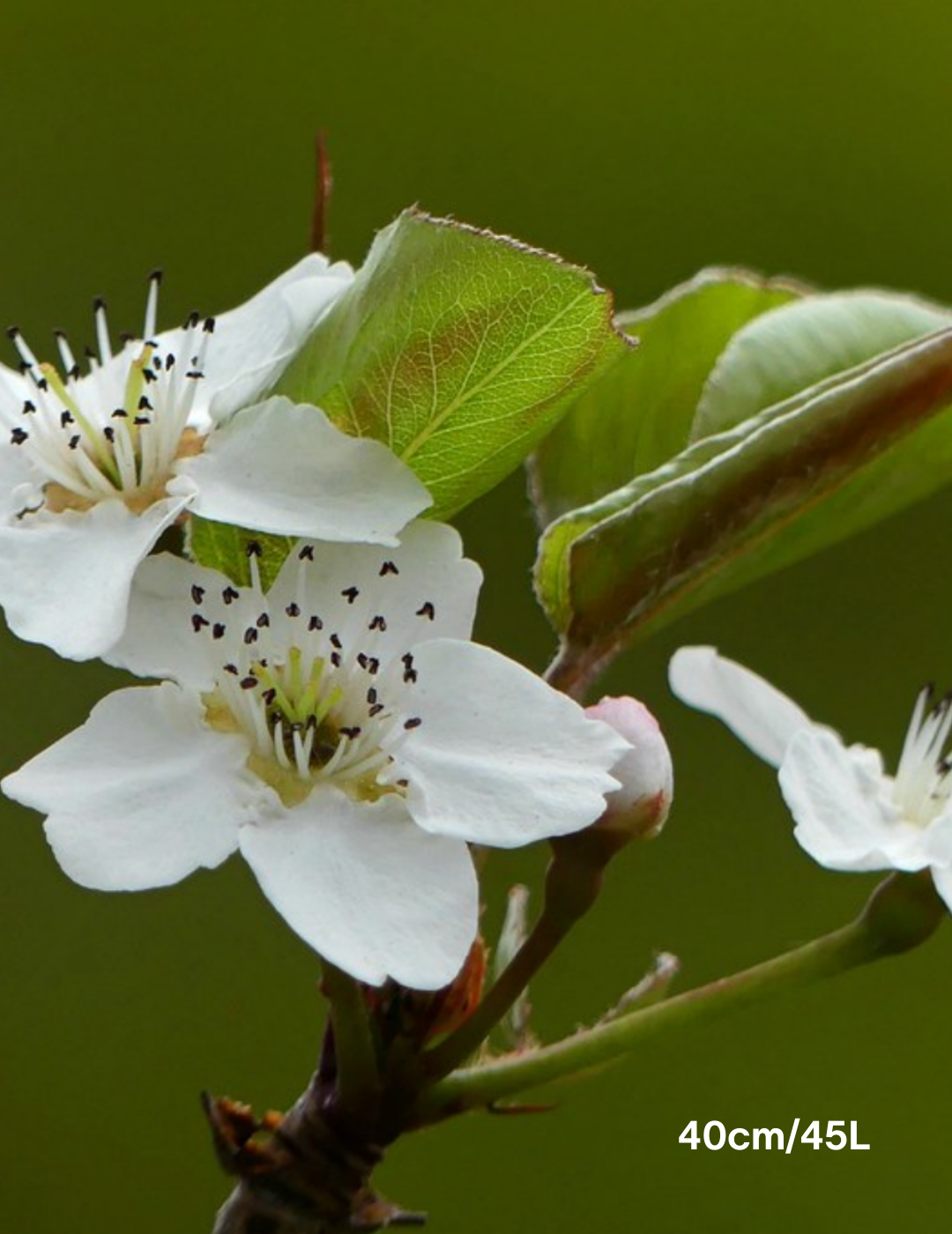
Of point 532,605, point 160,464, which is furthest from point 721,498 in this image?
point 532,605

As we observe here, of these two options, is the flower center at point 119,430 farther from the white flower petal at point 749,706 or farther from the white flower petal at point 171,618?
the white flower petal at point 749,706

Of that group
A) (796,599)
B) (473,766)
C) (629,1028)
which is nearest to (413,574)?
(473,766)

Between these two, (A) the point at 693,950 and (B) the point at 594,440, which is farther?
(A) the point at 693,950

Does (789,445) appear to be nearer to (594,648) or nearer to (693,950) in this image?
(594,648)

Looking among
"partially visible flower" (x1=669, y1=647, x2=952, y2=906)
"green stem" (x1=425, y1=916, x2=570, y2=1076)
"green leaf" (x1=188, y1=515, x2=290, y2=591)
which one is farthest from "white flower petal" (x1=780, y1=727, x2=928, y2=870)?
"green leaf" (x1=188, y1=515, x2=290, y2=591)

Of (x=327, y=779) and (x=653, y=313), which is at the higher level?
(x=653, y=313)

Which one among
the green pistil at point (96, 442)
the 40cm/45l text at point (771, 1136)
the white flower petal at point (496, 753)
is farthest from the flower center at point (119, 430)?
the 40cm/45l text at point (771, 1136)
